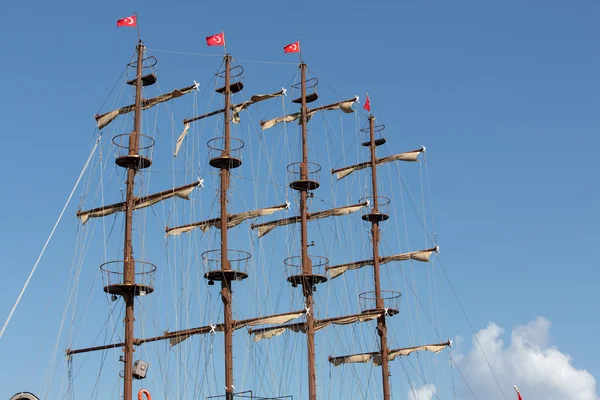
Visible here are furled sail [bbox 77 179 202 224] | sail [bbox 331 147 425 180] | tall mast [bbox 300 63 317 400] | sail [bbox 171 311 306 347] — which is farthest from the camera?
sail [bbox 331 147 425 180]

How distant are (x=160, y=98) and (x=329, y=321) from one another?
19.1 m

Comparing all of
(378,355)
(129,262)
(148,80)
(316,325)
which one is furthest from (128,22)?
(378,355)

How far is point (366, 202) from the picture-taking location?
6962 centimetres

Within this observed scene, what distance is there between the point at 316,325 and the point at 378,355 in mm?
8538

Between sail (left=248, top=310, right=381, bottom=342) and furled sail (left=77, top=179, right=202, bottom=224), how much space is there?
10132 mm

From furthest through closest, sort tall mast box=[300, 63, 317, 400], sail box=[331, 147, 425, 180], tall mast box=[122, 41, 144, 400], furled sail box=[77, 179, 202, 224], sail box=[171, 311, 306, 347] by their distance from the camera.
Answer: sail box=[331, 147, 425, 180] < tall mast box=[300, 63, 317, 400] < sail box=[171, 311, 306, 347] < furled sail box=[77, 179, 202, 224] < tall mast box=[122, 41, 144, 400]

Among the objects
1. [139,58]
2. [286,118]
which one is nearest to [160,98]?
[139,58]

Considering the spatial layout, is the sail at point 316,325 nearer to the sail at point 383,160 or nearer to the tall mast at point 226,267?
the tall mast at point 226,267

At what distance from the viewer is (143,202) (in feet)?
185

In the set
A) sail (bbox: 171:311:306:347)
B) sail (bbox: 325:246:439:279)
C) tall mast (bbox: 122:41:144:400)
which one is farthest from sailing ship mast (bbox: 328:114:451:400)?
tall mast (bbox: 122:41:144:400)

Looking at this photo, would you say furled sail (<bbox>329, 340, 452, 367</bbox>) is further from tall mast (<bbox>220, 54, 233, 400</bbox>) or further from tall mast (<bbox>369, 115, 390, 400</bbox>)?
tall mast (<bbox>220, 54, 233, 400</bbox>)

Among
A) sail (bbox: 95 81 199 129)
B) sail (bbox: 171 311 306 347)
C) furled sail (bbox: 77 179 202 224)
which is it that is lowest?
sail (bbox: 171 311 306 347)

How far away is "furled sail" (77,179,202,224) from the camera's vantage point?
5614 centimetres

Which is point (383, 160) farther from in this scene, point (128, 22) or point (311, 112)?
point (128, 22)
